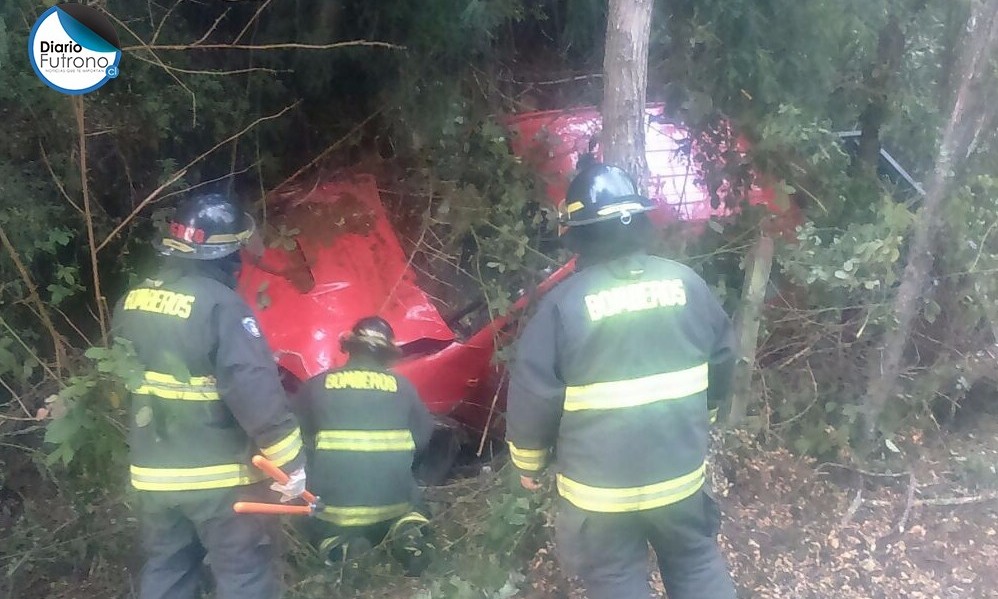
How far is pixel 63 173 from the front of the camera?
12.5 feet

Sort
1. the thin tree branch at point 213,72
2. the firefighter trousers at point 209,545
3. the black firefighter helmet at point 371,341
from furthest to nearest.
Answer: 1. the thin tree branch at point 213,72
2. the black firefighter helmet at point 371,341
3. the firefighter trousers at point 209,545

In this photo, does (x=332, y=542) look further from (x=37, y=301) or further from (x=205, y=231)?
(x=37, y=301)

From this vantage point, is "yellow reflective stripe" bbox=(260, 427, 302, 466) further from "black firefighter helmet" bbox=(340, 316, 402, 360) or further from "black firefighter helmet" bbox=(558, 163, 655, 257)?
"black firefighter helmet" bbox=(558, 163, 655, 257)

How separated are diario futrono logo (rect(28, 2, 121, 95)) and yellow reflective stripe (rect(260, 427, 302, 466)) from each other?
1740mm

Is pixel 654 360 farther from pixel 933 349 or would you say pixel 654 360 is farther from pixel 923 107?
pixel 923 107

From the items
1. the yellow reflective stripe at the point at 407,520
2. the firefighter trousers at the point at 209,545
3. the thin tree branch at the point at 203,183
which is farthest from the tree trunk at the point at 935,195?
the thin tree branch at the point at 203,183

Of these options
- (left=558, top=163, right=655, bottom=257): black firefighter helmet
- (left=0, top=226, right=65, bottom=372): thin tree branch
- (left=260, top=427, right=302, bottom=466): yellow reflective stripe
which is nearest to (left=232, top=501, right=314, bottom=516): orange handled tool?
(left=260, top=427, right=302, bottom=466): yellow reflective stripe

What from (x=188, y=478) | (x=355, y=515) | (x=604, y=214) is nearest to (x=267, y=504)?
(x=188, y=478)

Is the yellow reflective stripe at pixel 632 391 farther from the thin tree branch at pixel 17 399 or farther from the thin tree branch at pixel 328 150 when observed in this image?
the thin tree branch at pixel 328 150

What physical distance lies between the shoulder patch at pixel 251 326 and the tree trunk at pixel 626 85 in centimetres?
156

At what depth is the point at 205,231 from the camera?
266 cm

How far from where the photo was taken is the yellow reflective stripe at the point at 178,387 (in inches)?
102

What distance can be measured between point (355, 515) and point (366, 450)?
29 cm

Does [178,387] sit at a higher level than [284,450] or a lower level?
higher
